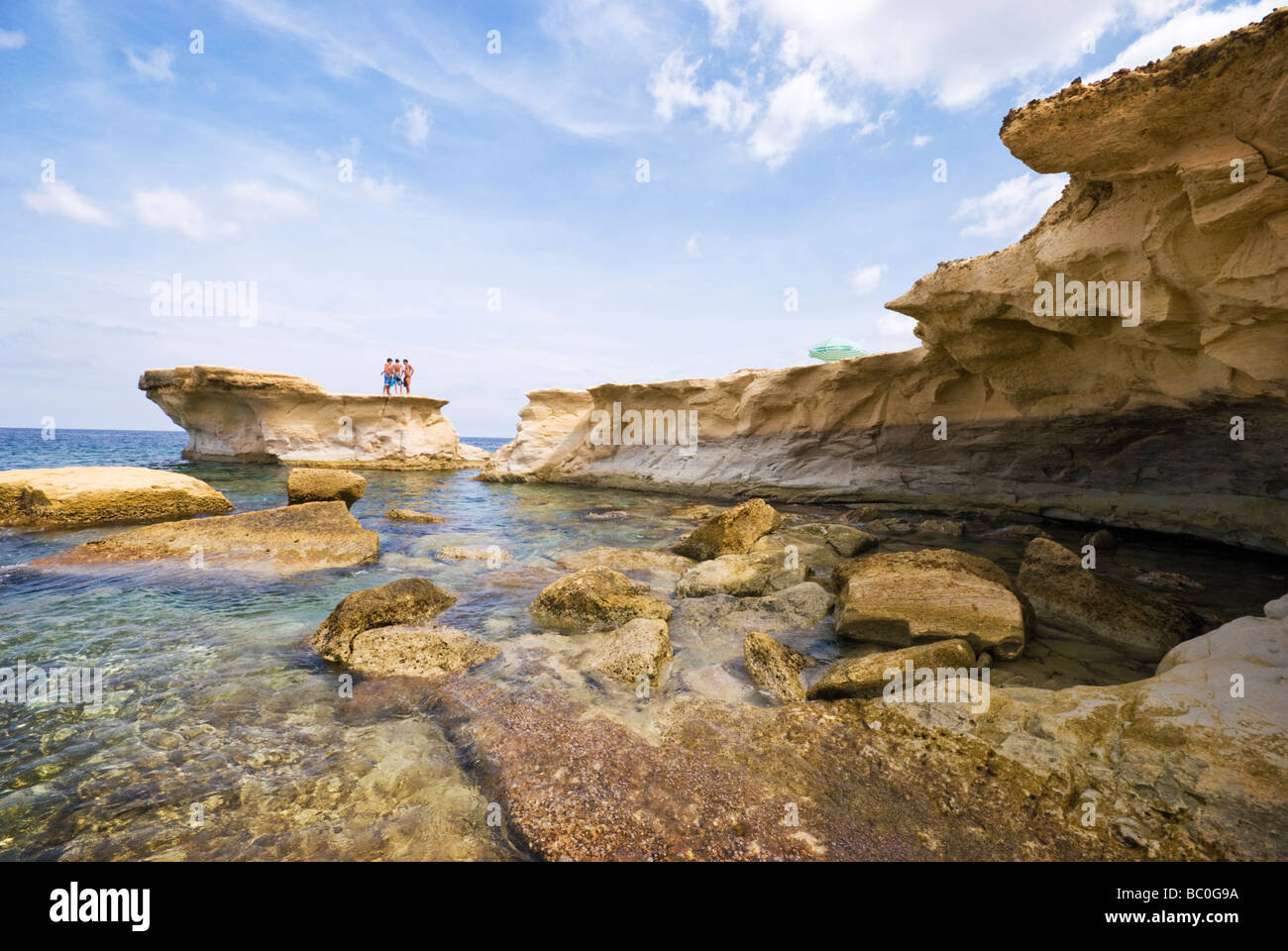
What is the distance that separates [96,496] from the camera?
10547mm

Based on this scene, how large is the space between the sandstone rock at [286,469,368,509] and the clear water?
3.54 m

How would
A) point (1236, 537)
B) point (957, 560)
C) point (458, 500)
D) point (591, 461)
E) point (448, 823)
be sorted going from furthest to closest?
1. point (591, 461)
2. point (458, 500)
3. point (1236, 537)
4. point (957, 560)
5. point (448, 823)

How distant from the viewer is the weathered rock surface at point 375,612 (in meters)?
4.85

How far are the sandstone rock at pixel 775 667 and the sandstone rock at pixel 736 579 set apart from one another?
2013 millimetres

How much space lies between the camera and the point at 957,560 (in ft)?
17.8

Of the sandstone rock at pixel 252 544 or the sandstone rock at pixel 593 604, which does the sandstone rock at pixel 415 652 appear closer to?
the sandstone rock at pixel 593 604

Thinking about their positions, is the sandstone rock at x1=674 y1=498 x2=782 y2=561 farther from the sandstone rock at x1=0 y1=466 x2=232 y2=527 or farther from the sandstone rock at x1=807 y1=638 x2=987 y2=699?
the sandstone rock at x1=0 y1=466 x2=232 y2=527

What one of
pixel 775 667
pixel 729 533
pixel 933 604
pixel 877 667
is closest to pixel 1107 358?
pixel 729 533

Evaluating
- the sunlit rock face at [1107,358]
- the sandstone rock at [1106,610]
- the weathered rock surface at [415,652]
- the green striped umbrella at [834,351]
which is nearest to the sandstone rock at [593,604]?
the weathered rock surface at [415,652]

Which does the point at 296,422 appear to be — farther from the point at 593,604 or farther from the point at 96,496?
the point at 593,604
